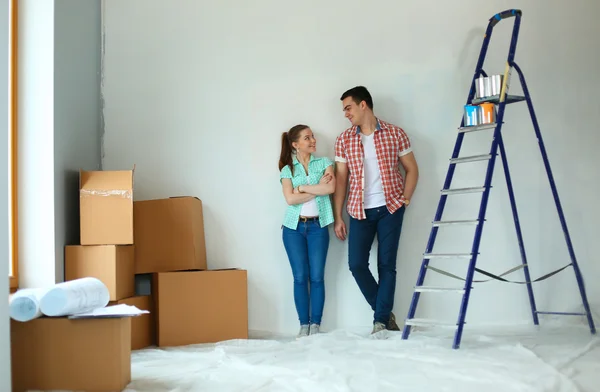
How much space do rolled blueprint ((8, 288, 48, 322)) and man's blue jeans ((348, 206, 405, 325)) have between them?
7.32 feet

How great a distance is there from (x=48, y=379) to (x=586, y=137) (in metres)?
3.80

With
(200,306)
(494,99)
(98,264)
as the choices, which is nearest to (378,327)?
(200,306)

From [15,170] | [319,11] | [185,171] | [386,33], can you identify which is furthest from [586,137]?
[15,170]

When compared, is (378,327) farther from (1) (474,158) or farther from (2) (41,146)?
(2) (41,146)

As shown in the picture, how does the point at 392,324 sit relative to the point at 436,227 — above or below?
below

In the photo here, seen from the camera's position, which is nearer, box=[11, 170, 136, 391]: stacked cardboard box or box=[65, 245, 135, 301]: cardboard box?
box=[11, 170, 136, 391]: stacked cardboard box

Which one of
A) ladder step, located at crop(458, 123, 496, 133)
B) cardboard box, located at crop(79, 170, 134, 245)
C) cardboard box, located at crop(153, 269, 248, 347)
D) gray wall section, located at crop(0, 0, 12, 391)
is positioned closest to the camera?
gray wall section, located at crop(0, 0, 12, 391)

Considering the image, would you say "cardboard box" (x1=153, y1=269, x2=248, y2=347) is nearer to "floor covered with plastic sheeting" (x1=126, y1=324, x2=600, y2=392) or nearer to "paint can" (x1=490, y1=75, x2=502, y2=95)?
"floor covered with plastic sheeting" (x1=126, y1=324, x2=600, y2=392)

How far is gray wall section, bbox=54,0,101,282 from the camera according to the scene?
3.93 metres

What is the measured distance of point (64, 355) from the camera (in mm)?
2822

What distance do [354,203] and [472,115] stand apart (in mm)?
955

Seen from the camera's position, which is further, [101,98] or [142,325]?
[101,98]

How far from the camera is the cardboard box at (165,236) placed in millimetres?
4336

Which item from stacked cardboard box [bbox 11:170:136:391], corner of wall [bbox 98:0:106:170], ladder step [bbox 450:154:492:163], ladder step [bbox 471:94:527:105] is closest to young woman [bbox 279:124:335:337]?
ladder step [bbox 450:154:492:163]
